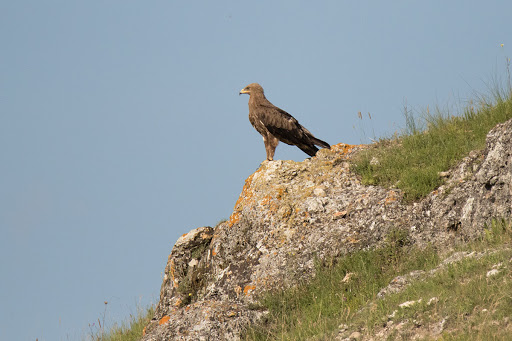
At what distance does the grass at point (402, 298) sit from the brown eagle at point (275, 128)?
3686 mm

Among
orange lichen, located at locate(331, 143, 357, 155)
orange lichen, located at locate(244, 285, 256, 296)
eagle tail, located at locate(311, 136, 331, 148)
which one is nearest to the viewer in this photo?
orange lichen, located at locate(244, 285, 256, 296)

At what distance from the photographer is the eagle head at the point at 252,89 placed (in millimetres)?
12914

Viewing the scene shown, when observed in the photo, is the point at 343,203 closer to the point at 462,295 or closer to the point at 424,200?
the point at 424,200

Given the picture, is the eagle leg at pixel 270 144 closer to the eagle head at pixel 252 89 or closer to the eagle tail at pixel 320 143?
the eagle tail at pixel 320 143

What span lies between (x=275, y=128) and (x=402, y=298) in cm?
583

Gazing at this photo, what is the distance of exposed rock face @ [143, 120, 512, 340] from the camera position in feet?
26.7

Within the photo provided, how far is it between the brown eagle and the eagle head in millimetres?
179

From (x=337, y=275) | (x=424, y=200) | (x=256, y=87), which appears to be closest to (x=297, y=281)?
(x=337, y=275)

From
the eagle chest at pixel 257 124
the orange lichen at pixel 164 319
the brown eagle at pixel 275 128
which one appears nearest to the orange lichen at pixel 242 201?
the orange lichen at pixel 164 319

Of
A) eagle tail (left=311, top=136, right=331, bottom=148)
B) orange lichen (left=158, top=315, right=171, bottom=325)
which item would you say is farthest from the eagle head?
orange lichen (left=158, top=315, right=171, bottom=325)

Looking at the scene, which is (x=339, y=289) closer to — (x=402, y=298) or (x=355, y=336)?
(x=402, y=298)

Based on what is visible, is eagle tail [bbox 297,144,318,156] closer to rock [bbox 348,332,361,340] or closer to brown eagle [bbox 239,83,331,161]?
brown eagle [bbox 239,83,331,161]

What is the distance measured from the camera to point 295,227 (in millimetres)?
9078

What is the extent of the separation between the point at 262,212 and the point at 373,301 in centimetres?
275
